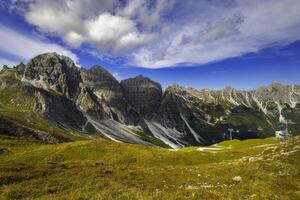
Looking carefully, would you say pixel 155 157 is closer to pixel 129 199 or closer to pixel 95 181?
pixel 95 181

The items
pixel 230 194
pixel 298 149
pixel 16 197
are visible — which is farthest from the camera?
pixel 298 149

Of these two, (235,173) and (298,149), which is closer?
(235,173)

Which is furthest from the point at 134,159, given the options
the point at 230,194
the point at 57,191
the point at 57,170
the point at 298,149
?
the point at 230,194

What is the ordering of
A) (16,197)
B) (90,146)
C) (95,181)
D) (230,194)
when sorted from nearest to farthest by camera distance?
1. (230,194)
2. (16,197)
3. (95,181)
4. (90,146)

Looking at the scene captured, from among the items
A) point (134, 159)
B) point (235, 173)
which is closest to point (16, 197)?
point (235, 173)

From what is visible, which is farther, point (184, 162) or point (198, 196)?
point (184, 162)

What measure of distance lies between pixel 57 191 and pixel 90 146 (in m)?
38.7

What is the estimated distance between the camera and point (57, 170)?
34.0 meters

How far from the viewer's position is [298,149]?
44406 mm

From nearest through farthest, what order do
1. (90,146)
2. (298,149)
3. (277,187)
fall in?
(277,187) → (298,149) → (90,146)

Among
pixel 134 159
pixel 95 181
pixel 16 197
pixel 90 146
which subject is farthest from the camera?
pixel 90 146

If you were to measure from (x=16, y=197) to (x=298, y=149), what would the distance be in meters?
38.0

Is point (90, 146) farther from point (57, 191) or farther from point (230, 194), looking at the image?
point (230, 194)

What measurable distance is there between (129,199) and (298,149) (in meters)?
34.4
